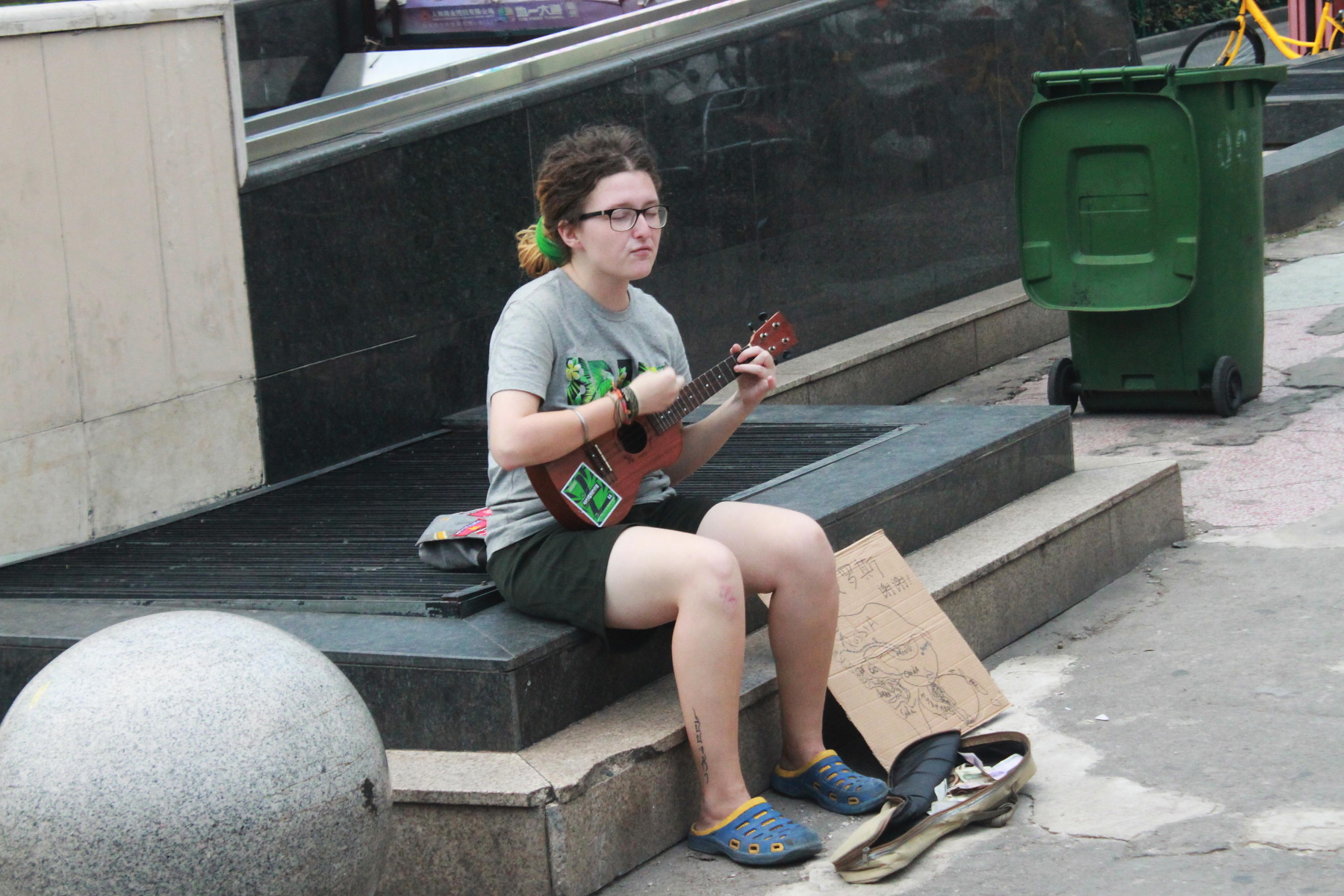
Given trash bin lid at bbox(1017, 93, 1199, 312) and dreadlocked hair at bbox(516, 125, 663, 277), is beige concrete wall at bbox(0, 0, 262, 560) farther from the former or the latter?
trash bin lid at bbox(1017, 93, 1199, 312)

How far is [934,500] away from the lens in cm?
457

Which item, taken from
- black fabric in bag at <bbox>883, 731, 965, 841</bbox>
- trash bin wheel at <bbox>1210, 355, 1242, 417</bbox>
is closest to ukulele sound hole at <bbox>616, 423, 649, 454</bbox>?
Result: black fabric in bag at <bbox>883, 731, 965, 841</bbox>

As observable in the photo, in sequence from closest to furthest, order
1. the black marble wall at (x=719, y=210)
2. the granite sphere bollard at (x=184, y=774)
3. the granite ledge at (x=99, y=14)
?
the granite sphere bollard at (x=184, y=774)
the granite ledge at (x=99, y=14)
the black marble wall at (x=719, y=210)

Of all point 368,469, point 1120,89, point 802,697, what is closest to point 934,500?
point 802,697

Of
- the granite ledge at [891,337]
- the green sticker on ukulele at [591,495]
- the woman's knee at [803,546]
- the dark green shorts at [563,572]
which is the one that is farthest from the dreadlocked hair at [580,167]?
the granite ledge at [891,337]

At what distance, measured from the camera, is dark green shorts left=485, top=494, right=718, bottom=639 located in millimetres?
3398

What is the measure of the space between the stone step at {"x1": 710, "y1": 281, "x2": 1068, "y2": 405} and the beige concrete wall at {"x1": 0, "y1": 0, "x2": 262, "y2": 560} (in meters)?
1.86

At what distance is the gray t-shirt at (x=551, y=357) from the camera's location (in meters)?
3.43

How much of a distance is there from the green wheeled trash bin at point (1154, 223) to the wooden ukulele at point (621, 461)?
2.93 m

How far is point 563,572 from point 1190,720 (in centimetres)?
148

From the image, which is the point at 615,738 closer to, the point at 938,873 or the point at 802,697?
the point at 802,697

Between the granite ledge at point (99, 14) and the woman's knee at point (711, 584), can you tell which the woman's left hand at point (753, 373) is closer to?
the woman's knee at point (711, 584)

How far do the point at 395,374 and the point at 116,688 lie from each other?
3.15 meters

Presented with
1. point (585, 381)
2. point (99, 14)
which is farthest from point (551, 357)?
point (99, 14)
